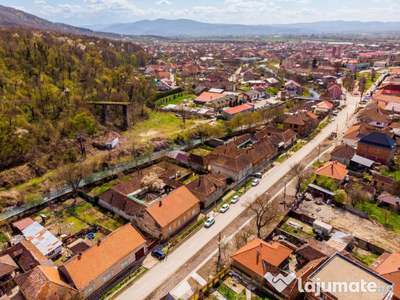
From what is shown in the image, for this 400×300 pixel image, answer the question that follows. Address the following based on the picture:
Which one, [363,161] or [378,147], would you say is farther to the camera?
[378,147]

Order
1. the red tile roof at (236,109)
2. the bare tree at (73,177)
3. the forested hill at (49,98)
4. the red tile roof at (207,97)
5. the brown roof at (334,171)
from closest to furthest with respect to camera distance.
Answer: the bare tree at (73,177), the brown roof at (334,171), the forested hill at (49,98), the red tile roof at (236,109), the red tile roof at (207,97)

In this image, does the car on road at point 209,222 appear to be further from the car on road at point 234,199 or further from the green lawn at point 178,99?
the green lawn at point 178,99

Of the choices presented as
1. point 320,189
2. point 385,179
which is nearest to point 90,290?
point 320,189

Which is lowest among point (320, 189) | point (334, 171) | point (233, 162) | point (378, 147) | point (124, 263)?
point (124, 263)

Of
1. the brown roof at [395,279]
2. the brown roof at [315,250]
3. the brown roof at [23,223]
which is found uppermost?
the brown roof at [395,279]

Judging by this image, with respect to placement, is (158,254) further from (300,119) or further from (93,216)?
(300,119)

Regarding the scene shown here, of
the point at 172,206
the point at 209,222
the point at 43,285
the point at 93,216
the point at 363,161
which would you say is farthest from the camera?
the point at 363,161

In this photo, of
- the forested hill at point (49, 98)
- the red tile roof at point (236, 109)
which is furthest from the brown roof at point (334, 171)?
the forested hill at point (49, 98)

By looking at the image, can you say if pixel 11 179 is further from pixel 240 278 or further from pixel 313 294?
pixel 313 294
